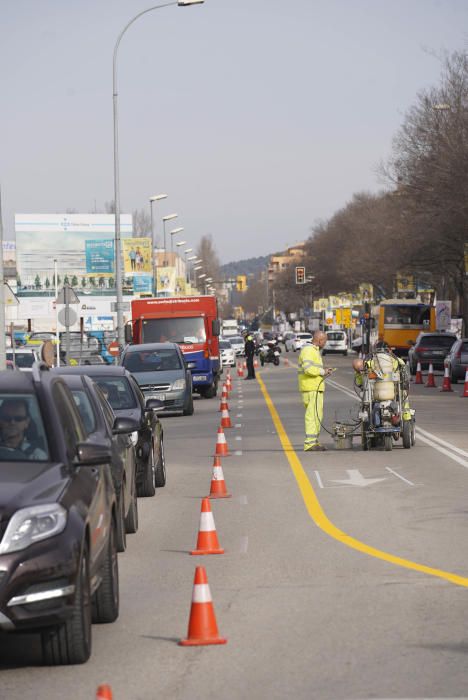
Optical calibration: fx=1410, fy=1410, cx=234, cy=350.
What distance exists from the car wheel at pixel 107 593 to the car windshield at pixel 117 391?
7646 millimetres

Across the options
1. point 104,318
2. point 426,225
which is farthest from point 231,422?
point 104,318

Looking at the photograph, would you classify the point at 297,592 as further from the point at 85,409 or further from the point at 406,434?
the point at 406,434

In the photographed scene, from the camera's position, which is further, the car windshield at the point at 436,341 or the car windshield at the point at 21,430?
the car windshield at the point at 436,341

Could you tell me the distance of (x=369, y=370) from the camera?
2061cm

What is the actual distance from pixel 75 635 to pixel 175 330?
33.1 metres

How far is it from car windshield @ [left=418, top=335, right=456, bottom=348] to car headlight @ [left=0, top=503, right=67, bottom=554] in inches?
1986

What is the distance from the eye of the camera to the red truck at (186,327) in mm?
39688

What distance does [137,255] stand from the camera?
3041 inches

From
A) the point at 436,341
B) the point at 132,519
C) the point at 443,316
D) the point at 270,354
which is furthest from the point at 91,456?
the point at 270,354

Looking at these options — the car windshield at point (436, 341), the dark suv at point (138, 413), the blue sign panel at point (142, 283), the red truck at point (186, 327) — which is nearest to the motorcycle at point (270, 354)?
the blue sign panel at point (142, 283)

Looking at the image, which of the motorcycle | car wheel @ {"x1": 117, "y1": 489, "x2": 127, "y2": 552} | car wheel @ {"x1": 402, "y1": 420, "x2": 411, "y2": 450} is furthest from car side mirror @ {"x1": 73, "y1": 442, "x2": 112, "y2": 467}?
the motorcycle

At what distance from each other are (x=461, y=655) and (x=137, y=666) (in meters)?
1.68

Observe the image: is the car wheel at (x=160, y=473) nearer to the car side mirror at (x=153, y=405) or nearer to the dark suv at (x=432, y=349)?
the car side mirror at (x=153, y=405)

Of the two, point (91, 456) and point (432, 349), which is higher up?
point (91, 456)
